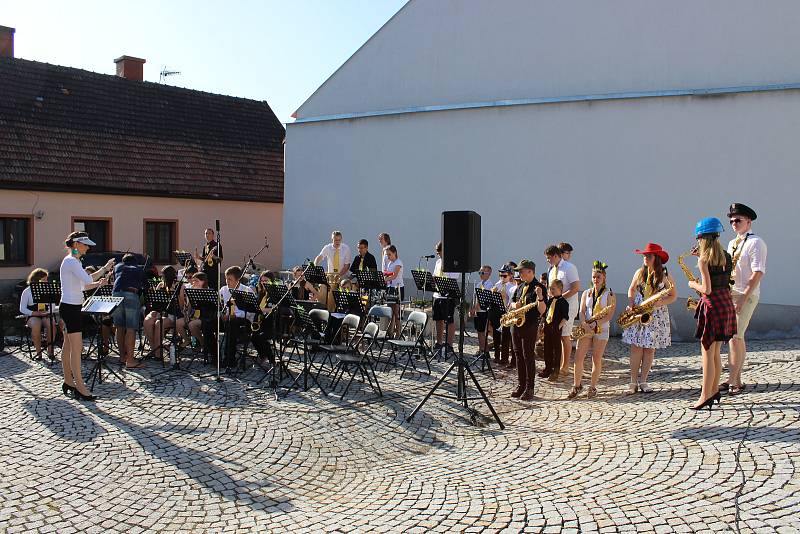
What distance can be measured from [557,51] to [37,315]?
11530 millimetres

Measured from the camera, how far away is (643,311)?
849 centimetres

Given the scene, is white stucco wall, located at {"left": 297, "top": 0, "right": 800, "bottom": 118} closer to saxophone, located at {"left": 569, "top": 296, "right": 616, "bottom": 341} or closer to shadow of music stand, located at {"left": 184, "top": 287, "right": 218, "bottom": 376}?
saxophone, located at {"left": 569, "top": 296, "right": 616, "bottom": 341}

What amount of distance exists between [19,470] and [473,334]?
963 cm

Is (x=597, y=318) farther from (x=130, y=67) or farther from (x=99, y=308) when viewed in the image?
(x=130, y=67)

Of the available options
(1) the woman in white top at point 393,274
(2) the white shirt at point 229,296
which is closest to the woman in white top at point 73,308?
(2) the white shirt at point 229,296

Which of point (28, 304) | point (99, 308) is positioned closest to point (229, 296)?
point (99, 308)

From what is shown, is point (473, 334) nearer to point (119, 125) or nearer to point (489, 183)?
point (489, 183)

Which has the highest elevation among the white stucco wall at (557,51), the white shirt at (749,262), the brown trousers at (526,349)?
the white stucco wall at (557,51)

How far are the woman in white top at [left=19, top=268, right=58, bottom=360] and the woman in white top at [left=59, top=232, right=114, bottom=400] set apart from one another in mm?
2860

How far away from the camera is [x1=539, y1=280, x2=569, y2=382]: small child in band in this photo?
9.73 m

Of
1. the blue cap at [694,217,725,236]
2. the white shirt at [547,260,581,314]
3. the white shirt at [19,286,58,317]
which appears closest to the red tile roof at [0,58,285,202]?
the white shirt at [19,286,58,317]

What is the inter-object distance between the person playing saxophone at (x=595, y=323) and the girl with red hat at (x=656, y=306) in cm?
27

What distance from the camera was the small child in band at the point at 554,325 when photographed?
31.9ft

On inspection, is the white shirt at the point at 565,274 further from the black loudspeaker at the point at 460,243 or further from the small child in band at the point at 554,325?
the black loudspeaker at the point at 460,243
